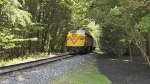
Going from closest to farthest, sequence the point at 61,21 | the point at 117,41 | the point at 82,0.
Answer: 1. the point at 82,0
2. the point at 117,41
3. the point at 61,21

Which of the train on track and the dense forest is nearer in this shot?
the dense forest

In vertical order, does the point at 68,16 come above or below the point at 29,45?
above

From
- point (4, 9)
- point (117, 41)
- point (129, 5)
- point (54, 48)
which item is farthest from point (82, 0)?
point (54, 48)

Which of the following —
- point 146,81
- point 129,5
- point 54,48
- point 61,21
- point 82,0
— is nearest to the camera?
point 129,5

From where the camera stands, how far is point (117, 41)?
3234 cm

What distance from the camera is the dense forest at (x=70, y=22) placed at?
51.2 feet

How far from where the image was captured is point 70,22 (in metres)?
43.1

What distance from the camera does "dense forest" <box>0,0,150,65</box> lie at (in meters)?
15.6

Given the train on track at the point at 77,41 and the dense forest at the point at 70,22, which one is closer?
the dense forest at the point at 70,22

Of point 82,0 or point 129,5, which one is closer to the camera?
point 129,5

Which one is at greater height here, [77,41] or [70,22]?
[70,22]

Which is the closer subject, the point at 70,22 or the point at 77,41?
the point at 77,41

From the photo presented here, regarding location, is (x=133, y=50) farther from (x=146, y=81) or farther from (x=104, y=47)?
(x=146, y=81)

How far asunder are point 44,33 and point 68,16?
4884mm
